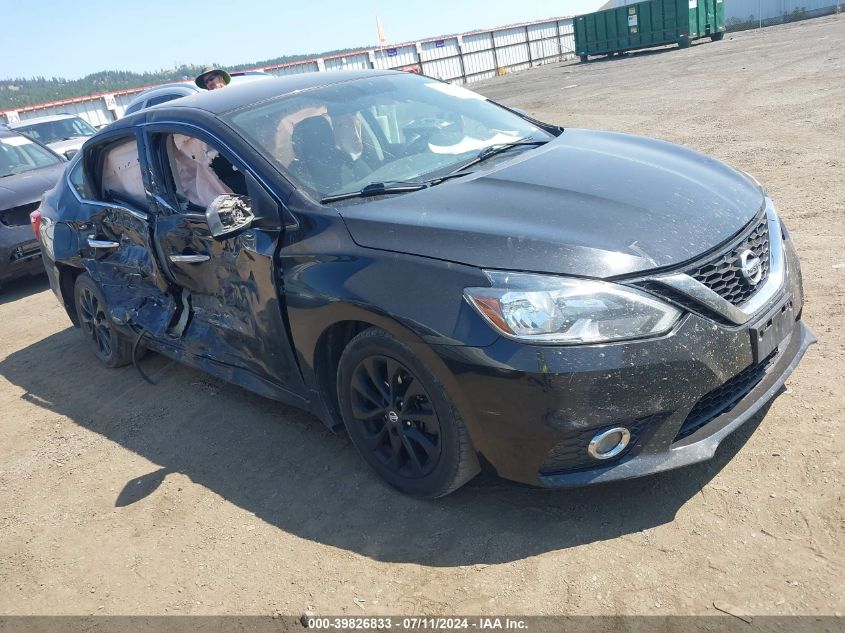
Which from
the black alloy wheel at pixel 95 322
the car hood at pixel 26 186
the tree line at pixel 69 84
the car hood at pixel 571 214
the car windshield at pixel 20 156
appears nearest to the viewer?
the car hood at pixel 571 214

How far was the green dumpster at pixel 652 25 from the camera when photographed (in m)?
29.5

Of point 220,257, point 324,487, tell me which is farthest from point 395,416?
point 220,257

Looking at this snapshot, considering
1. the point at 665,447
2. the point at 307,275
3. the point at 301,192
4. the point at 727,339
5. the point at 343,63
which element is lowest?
the point at 343,63

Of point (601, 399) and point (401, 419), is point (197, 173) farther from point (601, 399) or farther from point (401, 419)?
point (601, 399)

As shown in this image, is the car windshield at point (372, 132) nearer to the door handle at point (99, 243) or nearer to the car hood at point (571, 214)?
the car hood at point (571, 214)

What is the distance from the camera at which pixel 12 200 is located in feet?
28.2

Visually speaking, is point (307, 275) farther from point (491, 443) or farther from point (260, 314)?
point (491, 443)

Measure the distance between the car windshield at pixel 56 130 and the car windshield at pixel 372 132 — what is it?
12.2 meters

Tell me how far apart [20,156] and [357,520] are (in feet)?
28.7

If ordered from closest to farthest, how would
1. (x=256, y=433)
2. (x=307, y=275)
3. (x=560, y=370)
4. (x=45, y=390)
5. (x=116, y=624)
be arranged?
1. (x=560, y=370)
2. (x=116, y=624)
3. (x=307, y=275)
4. (x=256, y=433)
5. (x=45, y=390)

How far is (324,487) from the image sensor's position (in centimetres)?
352

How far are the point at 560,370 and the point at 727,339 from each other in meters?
0.66

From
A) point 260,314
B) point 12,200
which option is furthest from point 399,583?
point 12,200

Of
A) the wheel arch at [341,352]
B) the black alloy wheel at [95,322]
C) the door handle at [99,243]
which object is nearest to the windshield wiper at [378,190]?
→ the wheel arch at [341,352]
